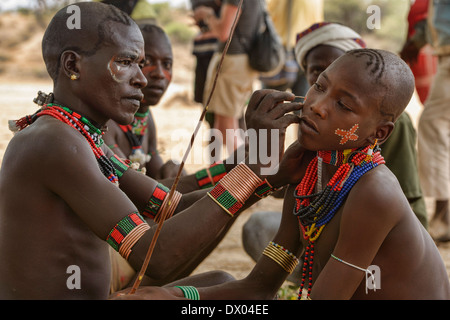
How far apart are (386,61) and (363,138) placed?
35 centimetres

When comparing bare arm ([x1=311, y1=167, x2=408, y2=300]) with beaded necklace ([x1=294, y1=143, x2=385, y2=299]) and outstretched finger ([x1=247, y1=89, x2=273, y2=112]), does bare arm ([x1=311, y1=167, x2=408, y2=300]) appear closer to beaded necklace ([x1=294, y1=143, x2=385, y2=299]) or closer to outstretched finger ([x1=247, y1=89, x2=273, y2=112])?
beaded necklace ([x1=294, y1=143, x2=385, y2=299])

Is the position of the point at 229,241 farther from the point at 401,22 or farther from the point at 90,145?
the point at 401,22

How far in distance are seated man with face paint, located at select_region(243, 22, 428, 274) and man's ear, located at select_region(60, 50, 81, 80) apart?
1681mm

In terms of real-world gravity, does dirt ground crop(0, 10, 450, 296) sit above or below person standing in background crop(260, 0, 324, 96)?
below

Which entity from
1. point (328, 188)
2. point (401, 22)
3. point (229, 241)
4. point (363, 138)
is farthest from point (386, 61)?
point (401, 22)

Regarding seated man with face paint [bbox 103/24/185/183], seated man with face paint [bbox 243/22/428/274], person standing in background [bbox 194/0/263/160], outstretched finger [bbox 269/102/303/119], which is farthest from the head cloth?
person standing in background [bbox 194/0/263/160]

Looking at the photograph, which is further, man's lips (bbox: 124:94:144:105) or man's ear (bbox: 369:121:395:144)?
man's lips (bbox: 124:94:144:105)

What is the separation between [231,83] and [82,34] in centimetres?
405

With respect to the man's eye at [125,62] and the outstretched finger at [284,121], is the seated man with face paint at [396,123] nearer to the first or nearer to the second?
the outstretched finger at [284,121]

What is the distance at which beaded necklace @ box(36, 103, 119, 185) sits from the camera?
92.7 inches

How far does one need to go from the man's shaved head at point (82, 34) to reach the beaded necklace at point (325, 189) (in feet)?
3.73

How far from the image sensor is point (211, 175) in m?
3.43

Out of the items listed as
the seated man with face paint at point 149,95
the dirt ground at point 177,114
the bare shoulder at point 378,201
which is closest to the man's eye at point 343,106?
the bare shoulder at point 378,201

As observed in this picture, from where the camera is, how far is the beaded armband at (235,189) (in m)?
2.36
